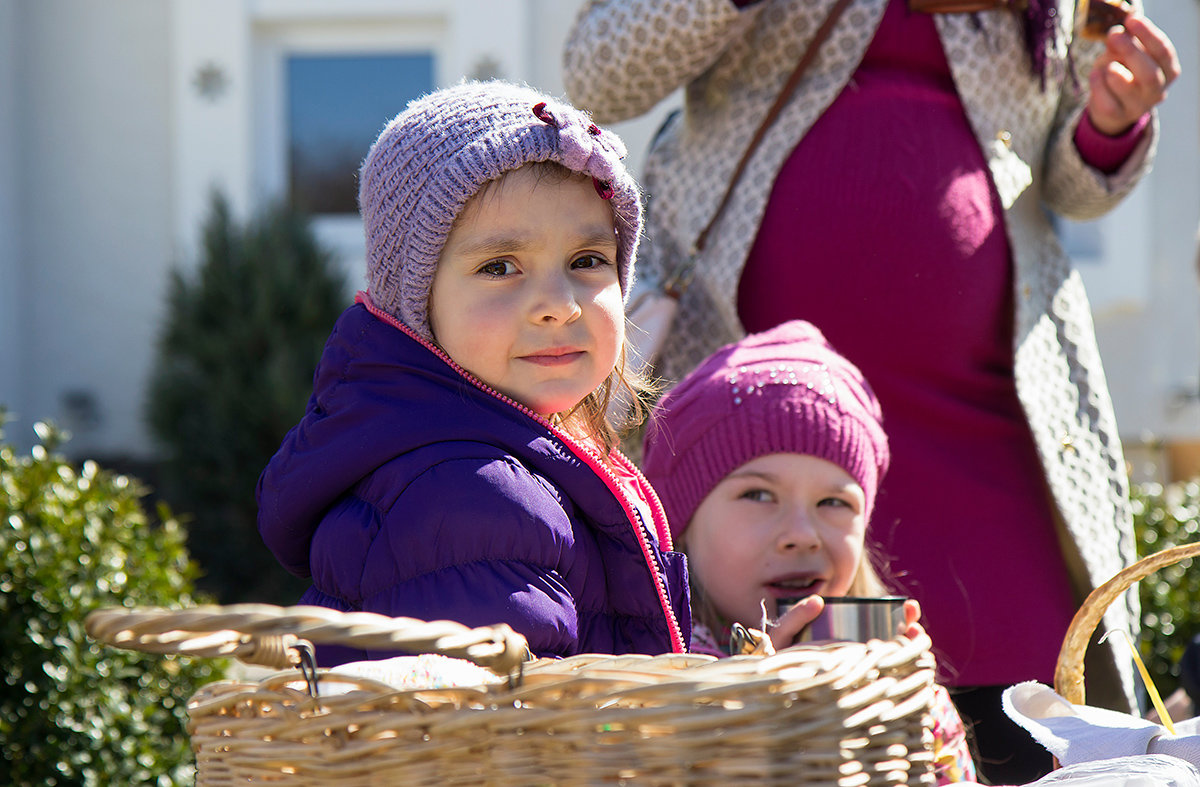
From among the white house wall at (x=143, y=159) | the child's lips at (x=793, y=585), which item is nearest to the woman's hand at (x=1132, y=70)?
the child's lips at (x=793, y=585)

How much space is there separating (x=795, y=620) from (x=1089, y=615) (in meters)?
0.39

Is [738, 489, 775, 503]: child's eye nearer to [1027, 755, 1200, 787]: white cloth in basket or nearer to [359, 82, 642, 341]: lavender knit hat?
[359, 82, 642, 341]: lavender knit hat

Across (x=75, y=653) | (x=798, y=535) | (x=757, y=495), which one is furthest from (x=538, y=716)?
(x=75, y=653)

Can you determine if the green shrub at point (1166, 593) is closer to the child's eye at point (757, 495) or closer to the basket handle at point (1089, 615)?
the child's eye at point (757, 495)

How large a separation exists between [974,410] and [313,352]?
4.48 meters

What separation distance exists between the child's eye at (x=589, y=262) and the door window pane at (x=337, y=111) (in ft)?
18.2

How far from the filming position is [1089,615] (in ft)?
4.84

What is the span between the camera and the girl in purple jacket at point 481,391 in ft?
4.49

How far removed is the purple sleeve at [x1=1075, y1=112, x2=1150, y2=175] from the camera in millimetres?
2250

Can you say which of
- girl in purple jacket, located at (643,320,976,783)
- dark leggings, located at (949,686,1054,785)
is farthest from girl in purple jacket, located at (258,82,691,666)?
dark leggings, located at (949,686,1054,785)

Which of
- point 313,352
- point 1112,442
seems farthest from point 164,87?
point 1112,442

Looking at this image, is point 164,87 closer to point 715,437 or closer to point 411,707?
point 715,437

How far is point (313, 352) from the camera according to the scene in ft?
20.3

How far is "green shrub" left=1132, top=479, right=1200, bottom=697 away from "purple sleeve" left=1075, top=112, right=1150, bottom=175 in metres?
1.21
